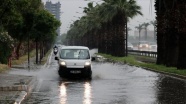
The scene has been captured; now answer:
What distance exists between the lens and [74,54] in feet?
76.6

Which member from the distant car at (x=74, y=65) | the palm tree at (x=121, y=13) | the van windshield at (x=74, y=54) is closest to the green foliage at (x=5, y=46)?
the van windshield at (x=74, y=54)

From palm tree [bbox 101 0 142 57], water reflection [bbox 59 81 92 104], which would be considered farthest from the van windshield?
palm tree [bbox 101 0 142 57]

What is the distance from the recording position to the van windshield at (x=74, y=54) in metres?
23.1

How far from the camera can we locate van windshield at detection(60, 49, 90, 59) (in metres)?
23.1

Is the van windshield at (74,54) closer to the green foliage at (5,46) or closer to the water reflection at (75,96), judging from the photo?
the water reflection at (75,96)


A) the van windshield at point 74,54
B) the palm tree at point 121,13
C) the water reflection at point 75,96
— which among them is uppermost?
the palm tree at point 121,13

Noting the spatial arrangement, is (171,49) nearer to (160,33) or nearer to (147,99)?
(160,33)

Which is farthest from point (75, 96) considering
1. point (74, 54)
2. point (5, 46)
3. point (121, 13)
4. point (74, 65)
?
point (121, 13)

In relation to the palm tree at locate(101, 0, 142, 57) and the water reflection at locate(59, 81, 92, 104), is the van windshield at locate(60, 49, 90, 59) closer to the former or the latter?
the water reflection at locate(59, 81, 92, 104)

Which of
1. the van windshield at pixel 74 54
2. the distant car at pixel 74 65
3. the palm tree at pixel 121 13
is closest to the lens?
the distant car at pixel 74 65

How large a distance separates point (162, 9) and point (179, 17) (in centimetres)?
589

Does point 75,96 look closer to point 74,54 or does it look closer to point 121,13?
point 74,54

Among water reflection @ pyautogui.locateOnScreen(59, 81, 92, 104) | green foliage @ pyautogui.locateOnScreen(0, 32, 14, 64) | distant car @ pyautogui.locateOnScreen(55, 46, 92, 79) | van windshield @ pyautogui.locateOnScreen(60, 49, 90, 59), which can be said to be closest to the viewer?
water reflection @ pyautogui.locateOnScreen(59, 81, 92, 104)

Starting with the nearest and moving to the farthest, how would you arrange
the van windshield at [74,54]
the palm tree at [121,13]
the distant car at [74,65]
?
the distant car at [74,65] → the van windshield at [74,54] → the palm tree at [121,13]
